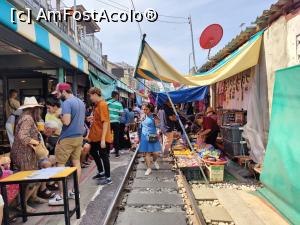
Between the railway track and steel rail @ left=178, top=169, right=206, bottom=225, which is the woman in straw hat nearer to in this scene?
the railway track

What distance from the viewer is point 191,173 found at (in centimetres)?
745

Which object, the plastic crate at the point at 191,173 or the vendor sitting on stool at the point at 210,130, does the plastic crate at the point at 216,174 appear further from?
the vendor sitting on stool at the point at 210,130

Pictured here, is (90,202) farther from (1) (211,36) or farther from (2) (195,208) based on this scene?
(1) (211,36)

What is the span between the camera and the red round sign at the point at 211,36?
10.4 meters

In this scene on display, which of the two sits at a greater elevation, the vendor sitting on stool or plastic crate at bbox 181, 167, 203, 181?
the vendor sitting on stool

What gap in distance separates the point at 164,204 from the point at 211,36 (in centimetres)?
712

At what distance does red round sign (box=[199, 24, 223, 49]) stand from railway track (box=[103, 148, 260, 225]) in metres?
5.48

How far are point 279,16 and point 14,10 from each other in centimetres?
496

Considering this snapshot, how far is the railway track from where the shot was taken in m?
4.69

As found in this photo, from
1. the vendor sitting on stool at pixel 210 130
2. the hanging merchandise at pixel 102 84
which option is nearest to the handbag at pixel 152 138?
the vendor sitting on stool at pixel 210 130

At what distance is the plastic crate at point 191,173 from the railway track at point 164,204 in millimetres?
161

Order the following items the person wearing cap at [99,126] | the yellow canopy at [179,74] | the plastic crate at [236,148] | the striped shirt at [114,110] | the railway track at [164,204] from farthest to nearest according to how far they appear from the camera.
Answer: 1. the striped shirt at [114,110]
2. the plastic crate at [236,148]
3. the yellow canopy at [179,74]
4. the person wearing cap at [99,126]
5. the railway track at [164,204]

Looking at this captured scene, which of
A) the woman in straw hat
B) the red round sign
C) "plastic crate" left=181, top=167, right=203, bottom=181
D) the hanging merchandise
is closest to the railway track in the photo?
"plastic crate" left=181, top=167, right=203, bottom=181

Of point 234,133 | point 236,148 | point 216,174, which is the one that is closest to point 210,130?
point 234,133
